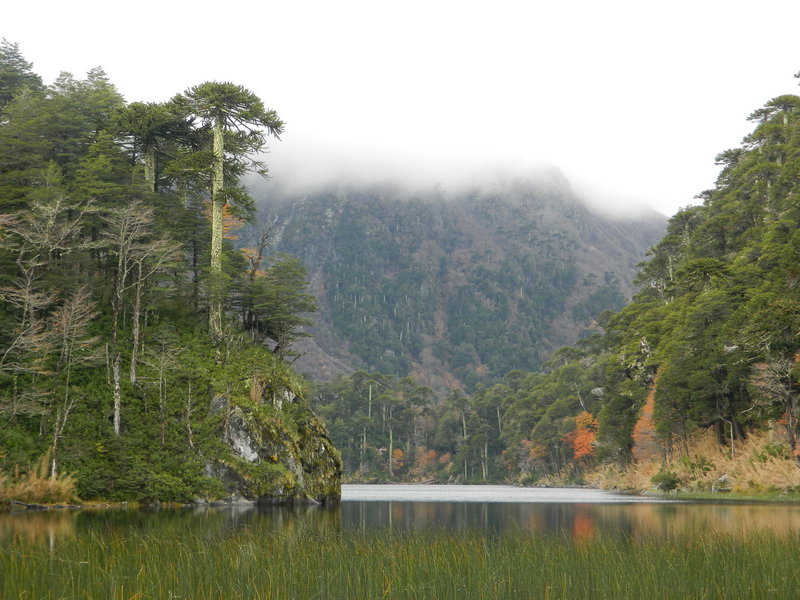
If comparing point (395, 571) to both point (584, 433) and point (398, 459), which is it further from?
point (398, 459)

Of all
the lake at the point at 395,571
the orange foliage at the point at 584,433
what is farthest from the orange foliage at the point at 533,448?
the lake at the point at 395,571

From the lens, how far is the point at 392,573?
11.5 meters

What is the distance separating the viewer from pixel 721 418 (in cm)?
4975

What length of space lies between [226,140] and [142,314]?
1299 centimetres

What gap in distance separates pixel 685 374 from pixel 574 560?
41.8 metres

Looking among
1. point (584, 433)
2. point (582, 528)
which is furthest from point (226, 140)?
point (584, 433)

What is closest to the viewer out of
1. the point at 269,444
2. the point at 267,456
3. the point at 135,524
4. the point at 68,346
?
the point at 135,524

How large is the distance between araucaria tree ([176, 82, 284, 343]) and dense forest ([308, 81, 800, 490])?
105ft

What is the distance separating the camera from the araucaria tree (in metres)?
43.3

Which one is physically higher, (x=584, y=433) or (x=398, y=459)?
(x=584, y=433)

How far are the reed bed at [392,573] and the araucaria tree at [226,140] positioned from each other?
A: 30.8 metres

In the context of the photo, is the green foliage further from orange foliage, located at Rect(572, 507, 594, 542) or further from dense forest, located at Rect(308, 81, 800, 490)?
orange foliage, located at Rect(572, 507, 594, 542)

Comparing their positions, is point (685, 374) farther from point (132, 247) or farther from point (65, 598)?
point (65, 598)

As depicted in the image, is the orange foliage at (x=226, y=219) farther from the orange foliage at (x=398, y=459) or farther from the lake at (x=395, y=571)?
the orange foliage at (x=398, y=459)
